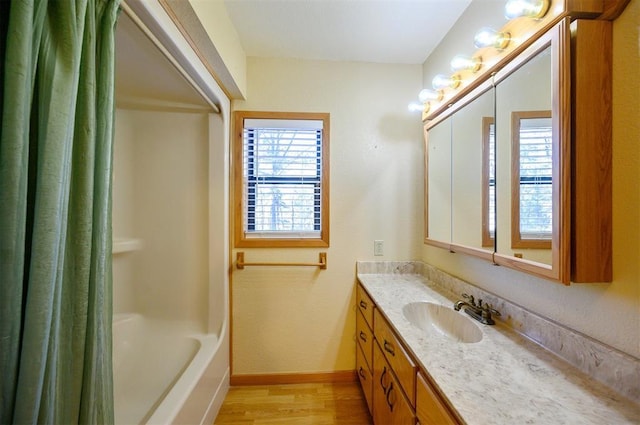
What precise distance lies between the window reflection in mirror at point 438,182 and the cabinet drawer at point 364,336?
Result: 75 cm

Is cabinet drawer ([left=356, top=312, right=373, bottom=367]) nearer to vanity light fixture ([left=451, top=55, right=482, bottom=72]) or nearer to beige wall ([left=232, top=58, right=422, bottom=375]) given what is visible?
beige wall ([left=232, top=58, right=422, bottom=375])

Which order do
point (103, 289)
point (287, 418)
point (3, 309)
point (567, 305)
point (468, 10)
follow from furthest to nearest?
point (287, 418) < point (468, 10) < point (567, 305) < point (103, 289) < point (3, 309)

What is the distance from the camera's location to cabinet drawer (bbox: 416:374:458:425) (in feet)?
2.29

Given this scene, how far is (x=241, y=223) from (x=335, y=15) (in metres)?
1.51

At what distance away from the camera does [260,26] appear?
1.60 meters

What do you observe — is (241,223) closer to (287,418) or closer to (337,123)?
(337,123)

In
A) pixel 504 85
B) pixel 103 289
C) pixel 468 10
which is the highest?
pixel 468 10

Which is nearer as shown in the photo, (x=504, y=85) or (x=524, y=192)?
(x=524, y=192)

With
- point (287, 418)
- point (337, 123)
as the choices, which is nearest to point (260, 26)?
point (337, 123)

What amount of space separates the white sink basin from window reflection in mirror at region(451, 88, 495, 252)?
368 millimetres

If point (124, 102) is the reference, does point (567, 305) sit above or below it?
below

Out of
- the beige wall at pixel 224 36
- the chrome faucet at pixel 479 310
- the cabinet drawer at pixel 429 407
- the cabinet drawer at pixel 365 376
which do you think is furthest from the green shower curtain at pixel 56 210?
the chrome faucet at pixel 479 310

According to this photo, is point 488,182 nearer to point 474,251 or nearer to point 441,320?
point 474,251

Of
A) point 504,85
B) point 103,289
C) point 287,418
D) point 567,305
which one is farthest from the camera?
point 287,418
